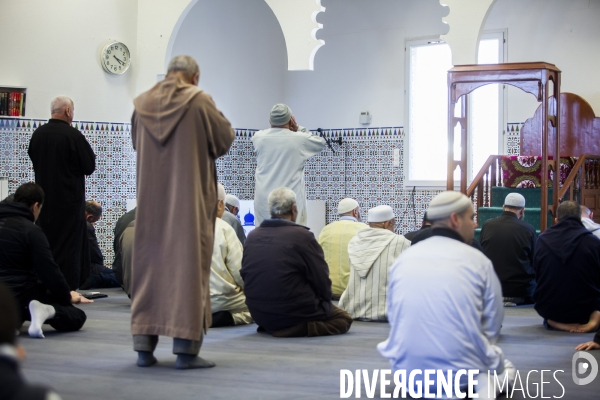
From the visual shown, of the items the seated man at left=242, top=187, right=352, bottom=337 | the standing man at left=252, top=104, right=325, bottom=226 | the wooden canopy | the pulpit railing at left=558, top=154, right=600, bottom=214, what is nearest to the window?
the pulpit railing at left=558, top=154, right=600, bottom=214

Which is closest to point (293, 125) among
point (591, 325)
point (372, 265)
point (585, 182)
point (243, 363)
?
point (372, 265)

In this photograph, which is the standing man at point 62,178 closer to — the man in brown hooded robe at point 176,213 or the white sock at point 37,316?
the white sock at point 37,316

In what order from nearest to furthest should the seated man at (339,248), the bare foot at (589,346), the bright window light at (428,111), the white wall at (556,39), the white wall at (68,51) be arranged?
the bare foot at (589,346) < the seated man at (339,248) < the white wall at (68,51) < the white wall at (556,39) < the bright window light at (428,111)

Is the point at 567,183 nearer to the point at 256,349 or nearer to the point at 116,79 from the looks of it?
the point at 256,349

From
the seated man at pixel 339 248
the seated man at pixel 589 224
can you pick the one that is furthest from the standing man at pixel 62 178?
the seated man at pixel 589 224

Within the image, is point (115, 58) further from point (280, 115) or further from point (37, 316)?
point (37, 316)

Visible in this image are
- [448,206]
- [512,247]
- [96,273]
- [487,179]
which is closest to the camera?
[448,206]

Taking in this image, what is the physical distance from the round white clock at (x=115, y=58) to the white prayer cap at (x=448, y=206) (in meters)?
7.07

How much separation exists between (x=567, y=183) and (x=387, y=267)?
10.3 ft

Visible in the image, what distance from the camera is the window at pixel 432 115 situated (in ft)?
33.8

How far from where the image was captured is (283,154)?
605 cm

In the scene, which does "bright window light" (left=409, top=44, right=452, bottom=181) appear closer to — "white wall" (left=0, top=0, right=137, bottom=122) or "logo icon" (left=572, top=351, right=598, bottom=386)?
"white wall" (left=0, top=0, right=137, bottom=122)

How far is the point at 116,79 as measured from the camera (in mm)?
9570

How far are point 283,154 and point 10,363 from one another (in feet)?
15.2
